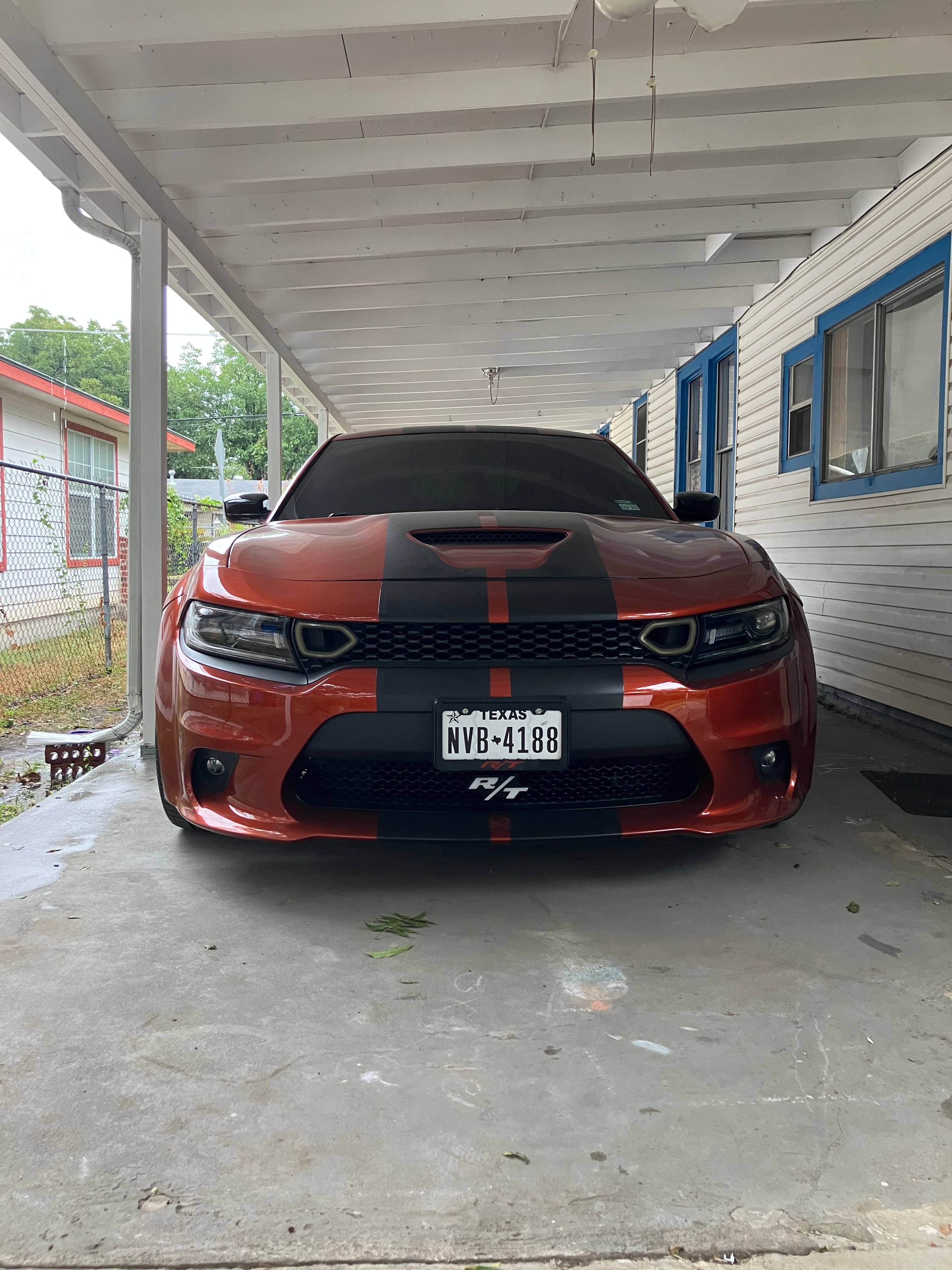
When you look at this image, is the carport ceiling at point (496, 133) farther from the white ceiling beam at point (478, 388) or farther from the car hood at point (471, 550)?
the white ceiling beam at point (478, 388)

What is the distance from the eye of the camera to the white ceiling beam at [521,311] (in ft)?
23.2

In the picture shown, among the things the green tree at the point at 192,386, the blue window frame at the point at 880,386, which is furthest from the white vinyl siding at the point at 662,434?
the green tree at the point at 192,386

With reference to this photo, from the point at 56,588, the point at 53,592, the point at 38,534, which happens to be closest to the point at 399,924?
the point at 53,592

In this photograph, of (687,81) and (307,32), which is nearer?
(307,32)

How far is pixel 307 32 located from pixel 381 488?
1754 mm

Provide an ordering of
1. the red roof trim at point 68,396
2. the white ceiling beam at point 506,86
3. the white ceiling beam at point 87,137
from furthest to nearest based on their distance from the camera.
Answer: the red roof trim at point 68,396, the white ceiling beam at point 506,86, the white ceiling beam at point 87,137

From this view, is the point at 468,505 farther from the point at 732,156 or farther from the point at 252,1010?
the point at 732,156

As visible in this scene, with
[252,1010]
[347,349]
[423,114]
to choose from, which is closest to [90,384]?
[347,349]

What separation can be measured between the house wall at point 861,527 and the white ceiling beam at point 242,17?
256 cm

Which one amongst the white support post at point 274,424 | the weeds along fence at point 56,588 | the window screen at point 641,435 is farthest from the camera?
the window screen at point 641,435

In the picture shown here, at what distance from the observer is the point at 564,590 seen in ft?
7.07

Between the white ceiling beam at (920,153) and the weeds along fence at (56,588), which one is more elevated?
the white ceiling beam at (920,153)

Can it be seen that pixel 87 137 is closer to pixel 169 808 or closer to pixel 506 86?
Answer: pixel 506 86

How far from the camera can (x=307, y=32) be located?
330cm
